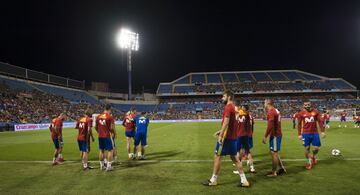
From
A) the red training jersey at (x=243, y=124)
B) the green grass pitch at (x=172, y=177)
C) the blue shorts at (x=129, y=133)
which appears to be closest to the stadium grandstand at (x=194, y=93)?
the blue shorts at (x=129, y=133)

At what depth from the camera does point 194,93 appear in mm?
98375

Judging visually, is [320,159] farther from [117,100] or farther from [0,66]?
[117,100]

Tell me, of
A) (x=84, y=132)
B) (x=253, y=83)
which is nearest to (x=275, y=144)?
(x=84, y=132)

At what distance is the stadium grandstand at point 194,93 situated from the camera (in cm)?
6229

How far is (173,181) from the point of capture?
8984 mm

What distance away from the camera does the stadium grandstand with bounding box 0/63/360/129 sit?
6229 cm

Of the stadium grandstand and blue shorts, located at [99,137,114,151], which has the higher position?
the stadium grandstand

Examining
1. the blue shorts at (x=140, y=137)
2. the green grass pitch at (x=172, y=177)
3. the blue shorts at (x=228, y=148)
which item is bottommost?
the green grass pitch at (x=172, y=177)

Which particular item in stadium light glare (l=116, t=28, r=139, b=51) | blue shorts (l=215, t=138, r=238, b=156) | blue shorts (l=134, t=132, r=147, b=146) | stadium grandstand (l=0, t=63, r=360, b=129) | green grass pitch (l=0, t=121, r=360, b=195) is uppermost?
stadium light glare (l=116, t=28, r=139, b=51)

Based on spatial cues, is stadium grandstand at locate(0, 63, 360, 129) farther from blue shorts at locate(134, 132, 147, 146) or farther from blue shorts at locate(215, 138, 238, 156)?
blue shorts at locate(215, 138, 238, 156)

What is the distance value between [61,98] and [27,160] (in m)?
58.6

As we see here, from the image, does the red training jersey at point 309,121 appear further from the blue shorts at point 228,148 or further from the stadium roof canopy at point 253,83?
the stadium roof canopy at point 253,83

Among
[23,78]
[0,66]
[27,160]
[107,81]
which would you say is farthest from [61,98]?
[27,160]

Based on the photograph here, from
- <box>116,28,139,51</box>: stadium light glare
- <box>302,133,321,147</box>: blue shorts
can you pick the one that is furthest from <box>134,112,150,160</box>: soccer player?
<box>116,28,139,51</box>: stadium light glare
